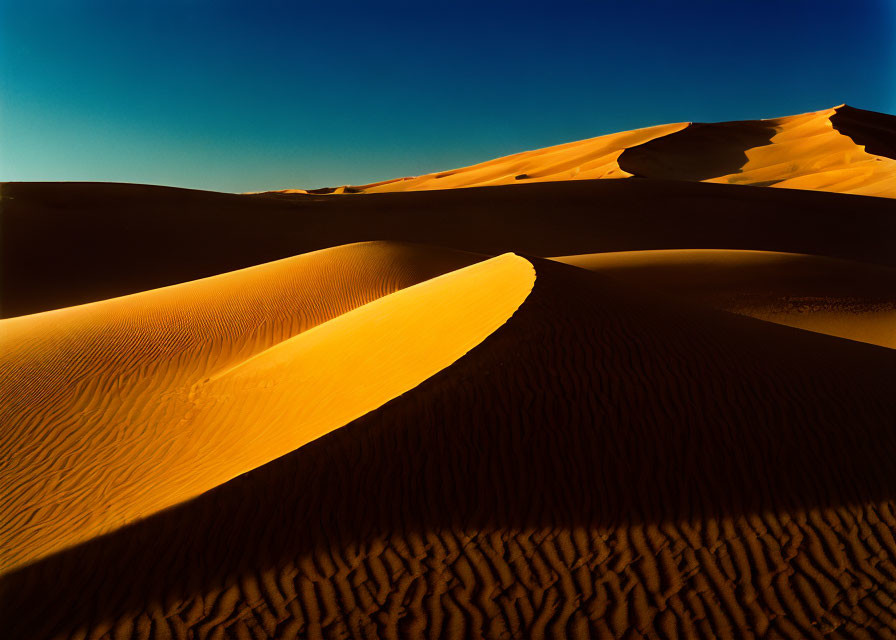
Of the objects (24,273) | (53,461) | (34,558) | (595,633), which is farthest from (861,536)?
(24,273)

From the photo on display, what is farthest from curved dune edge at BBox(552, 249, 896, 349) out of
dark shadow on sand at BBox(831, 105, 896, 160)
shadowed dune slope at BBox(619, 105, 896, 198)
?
dark shadow on sand at BBox(831, 105, 896, 160)

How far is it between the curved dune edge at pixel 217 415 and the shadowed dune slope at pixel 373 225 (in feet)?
56.0

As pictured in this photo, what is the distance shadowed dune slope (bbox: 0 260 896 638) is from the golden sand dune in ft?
153

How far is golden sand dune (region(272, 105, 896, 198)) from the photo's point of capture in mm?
52550

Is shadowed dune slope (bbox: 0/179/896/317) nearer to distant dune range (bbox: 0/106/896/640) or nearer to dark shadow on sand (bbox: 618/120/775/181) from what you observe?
distant dune range (bbox: 0/106/896/640)

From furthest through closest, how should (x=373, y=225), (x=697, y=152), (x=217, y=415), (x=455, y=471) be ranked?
(x=697, y=152)
(x=373, y=225)
(x=217, y=415)
(x=455, y=471)

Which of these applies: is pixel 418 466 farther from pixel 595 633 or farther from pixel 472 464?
pixel 595 633

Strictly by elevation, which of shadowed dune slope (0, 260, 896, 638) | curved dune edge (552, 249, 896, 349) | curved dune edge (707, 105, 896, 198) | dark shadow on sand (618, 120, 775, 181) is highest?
shadowed dune slope (0, 260, 896, 638)

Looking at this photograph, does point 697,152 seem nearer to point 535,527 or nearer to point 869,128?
point 869,128

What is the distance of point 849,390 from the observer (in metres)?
7.04

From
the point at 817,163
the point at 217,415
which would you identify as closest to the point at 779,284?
the point at 217,415

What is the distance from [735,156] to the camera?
7012 centimetres

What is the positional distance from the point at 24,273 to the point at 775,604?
29166mm

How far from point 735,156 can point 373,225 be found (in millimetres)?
53719
